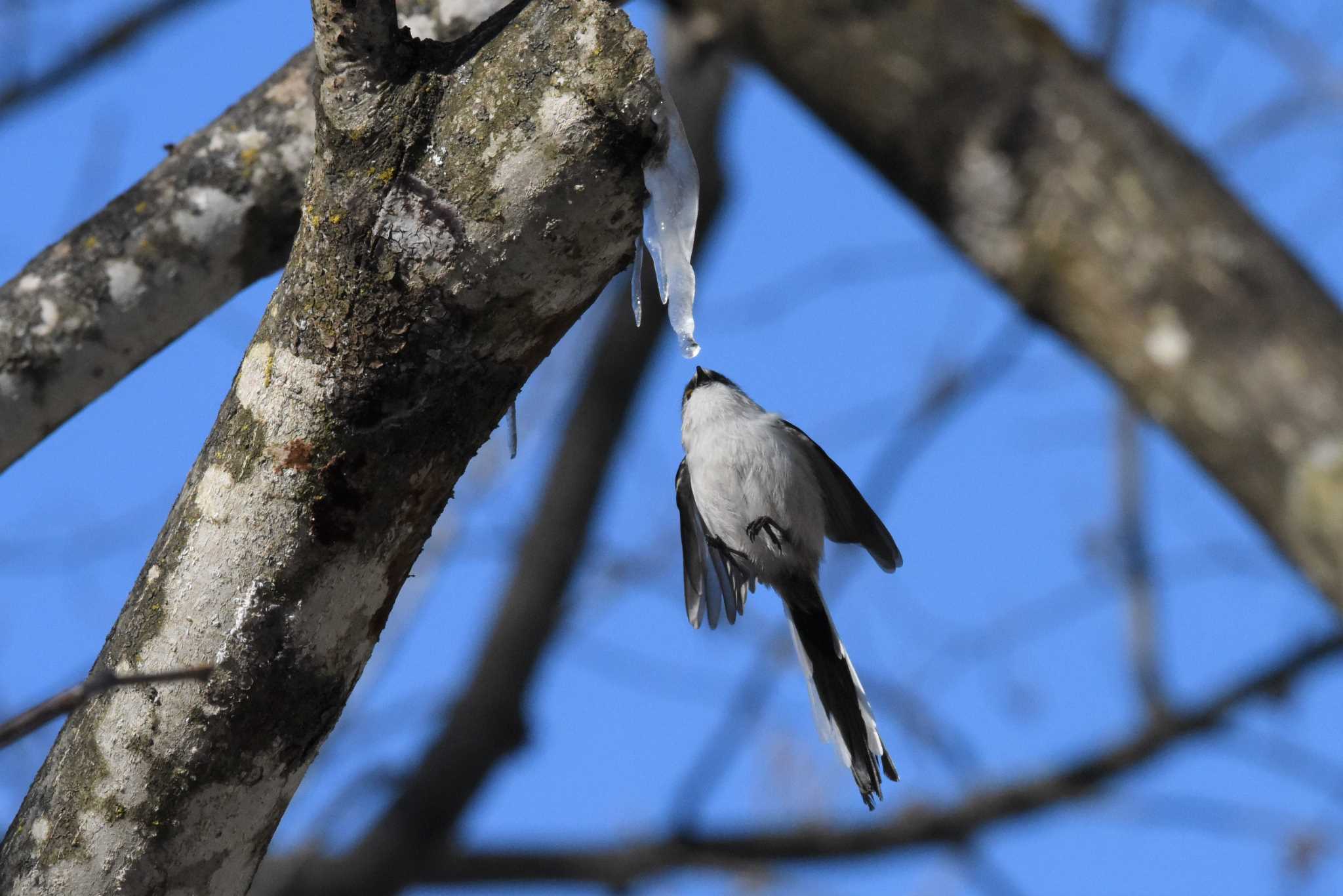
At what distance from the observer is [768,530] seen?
72.0 inches

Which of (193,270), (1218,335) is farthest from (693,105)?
(193,270)

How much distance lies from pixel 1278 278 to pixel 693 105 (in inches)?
74.9

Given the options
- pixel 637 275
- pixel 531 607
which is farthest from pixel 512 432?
pixel 531 607

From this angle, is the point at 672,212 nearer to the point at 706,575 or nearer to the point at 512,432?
the point at 512,432

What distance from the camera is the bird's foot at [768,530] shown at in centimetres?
183

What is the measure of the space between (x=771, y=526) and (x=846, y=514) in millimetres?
160

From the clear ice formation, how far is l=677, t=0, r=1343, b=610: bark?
2.14 meters

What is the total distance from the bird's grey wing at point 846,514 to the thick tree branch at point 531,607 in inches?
75.7

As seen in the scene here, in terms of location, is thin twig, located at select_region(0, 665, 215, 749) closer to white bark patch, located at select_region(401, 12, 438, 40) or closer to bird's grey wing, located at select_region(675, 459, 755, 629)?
bird's grey wing, located at select_region(675, 459, 755, 629)

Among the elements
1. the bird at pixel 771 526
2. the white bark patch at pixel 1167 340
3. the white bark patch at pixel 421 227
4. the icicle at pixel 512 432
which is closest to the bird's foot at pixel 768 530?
the bird at pixel 771 526

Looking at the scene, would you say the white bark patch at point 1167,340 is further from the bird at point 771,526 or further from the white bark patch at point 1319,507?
the bird at point 771,526

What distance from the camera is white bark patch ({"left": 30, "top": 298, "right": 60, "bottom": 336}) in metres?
1.97

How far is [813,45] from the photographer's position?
3523 millimetres

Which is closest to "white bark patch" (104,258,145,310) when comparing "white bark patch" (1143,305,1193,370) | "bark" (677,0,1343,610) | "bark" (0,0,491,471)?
"bark" (0,0,491,471)
